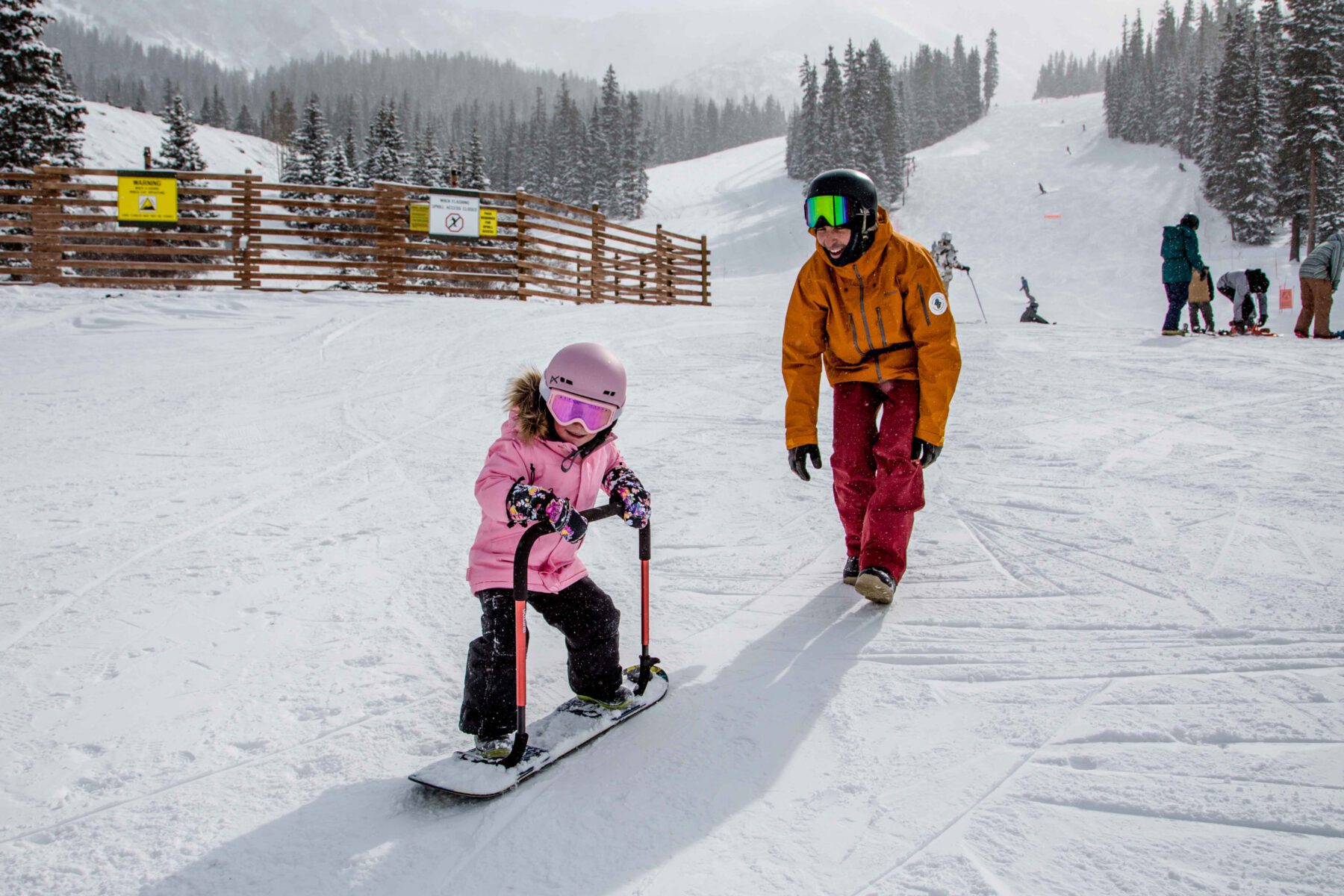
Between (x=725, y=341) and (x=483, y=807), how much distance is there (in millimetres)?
9250

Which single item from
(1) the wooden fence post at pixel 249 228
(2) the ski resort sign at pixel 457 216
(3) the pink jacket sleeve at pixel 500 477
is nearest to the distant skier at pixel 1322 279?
(3) the pink jacket sleeve at pixel 500 477

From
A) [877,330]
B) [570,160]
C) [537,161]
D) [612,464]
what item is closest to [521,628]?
[612,464]

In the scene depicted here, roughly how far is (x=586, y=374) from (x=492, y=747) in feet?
3.55

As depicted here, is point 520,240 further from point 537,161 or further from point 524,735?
point 537,161

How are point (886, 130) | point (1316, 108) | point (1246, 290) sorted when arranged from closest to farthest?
point (1246, 290) < point (1316, 108) < point (886, 130)

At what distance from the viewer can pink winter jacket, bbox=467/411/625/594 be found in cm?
232

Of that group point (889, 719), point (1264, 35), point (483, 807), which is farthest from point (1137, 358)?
point (1264, 35)

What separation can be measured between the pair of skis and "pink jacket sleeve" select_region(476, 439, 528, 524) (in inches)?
4.6

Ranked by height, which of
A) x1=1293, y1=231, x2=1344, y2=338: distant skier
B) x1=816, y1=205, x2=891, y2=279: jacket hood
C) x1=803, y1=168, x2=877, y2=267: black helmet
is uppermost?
x1=1293, y1=231, x2=1344, y2=338: distant skier

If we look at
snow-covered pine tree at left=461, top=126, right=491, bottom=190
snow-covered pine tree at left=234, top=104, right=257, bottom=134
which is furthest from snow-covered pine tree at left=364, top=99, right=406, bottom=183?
snow-covered pine tree at left=234, top=104, right=257, bottom=134

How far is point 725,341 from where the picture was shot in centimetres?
1095

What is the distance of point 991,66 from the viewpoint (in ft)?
379

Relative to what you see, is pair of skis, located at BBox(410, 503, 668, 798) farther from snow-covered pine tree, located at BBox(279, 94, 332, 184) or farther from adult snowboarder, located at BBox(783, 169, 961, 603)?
snow-covered pine tree, located at BBox(279, 94, 332, 184)

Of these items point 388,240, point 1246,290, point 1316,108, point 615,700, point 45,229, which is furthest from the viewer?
point 1316,108
